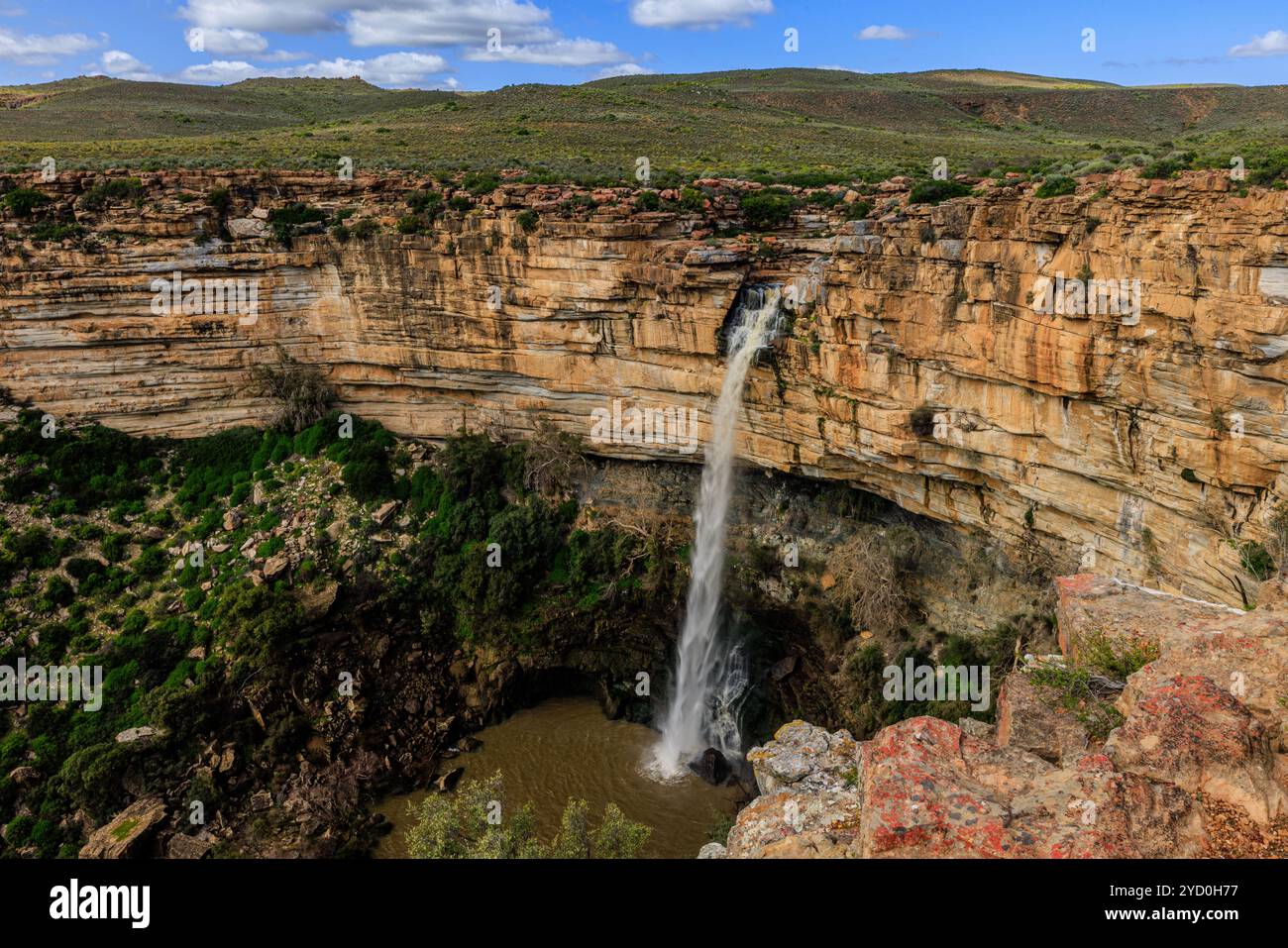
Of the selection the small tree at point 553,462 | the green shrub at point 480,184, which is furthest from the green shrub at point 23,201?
the small tree at point 553,462

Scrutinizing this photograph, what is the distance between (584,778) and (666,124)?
39.0 metres

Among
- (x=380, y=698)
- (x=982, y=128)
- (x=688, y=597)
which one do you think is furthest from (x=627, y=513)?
(x=982, y=128)

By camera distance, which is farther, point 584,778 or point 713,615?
point 713,615

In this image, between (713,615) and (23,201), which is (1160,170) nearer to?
(713,615)

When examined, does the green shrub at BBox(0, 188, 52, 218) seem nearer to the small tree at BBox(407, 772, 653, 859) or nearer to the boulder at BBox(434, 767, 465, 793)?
the boulder at BBox(434, 767, 465, 793)

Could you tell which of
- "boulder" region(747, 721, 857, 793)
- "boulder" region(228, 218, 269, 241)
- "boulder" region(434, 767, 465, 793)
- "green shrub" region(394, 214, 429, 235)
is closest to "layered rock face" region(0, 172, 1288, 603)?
"boulder" region(228, 218, 269, 241)

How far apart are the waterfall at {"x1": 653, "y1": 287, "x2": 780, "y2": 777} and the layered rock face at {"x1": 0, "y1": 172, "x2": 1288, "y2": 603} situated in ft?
2.14

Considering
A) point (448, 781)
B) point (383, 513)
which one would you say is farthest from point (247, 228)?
point (448, 781)

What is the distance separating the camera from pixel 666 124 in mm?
48500

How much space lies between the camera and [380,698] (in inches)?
1007

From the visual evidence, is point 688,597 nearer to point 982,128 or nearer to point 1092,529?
point 1092,529

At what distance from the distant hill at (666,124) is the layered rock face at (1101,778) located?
1333cm

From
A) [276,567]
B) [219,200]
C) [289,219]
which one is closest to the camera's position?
[276,567]

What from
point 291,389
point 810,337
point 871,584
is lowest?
point 871,584
